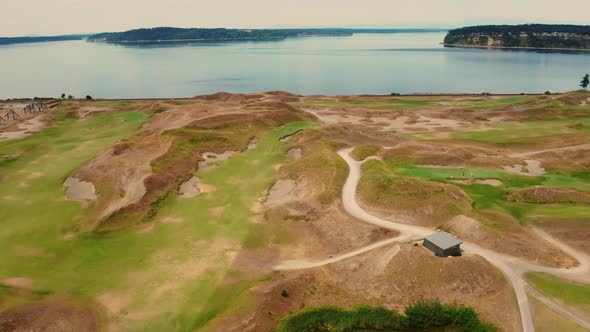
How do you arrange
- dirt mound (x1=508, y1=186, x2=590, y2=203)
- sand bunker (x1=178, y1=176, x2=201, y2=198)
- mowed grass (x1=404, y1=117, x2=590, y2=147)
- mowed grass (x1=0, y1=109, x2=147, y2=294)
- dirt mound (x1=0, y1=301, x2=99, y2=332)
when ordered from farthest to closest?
mowed grass (x1=404, y1=117, x2=590, y2=147) < sand bunker (x1=178, y1=176, x2=201, y2=198) < dirt mound (x1=508, y1=186, x2=590, y2=203) < mowed grass (x1=0, y1=109, x2=147, y2=294) < dirt mound (x1=0, y1=301, x2=99, y2=332)

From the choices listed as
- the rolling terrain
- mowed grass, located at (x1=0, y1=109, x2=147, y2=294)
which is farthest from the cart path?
mowed grass, located at (x1=0, y1=109, x2=147, y2=294)

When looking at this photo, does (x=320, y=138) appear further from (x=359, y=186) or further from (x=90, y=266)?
(x=90, y=266)

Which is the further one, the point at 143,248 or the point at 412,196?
the point at 412,196

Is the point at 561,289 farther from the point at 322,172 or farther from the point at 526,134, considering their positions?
the point at 526,134

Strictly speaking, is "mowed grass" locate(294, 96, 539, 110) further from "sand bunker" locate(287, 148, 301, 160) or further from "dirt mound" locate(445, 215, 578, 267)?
"dirt mound" locate(445, 215, 578, 267)

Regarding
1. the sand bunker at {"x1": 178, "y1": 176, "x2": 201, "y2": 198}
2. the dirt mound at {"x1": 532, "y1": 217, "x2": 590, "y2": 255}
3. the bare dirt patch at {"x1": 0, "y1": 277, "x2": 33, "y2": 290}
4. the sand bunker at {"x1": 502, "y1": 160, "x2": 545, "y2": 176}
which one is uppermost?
the sand bunker at {"x1": 502, "y1": 160, "x2": 545, "y2": 176}

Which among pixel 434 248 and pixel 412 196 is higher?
pixel 412 196

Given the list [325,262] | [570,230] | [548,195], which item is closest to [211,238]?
[325,262]
